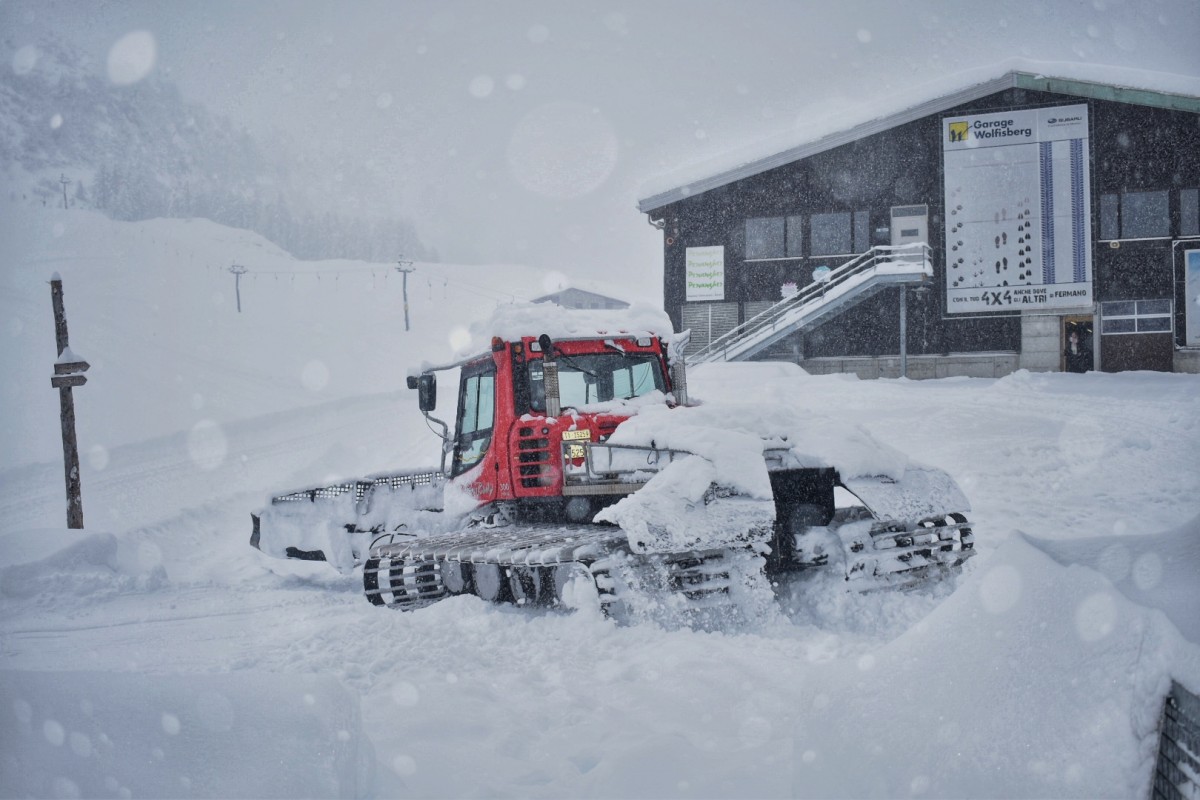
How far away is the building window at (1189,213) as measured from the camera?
2200 centimetres

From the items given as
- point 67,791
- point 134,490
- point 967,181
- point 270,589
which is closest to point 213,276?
point 134,490

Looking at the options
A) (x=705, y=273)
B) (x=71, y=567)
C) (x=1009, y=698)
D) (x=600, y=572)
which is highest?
(x=705, y=273)

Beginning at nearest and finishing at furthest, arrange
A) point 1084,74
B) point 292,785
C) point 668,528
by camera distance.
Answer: point 292,785 → point 668,528 → point 1084,74

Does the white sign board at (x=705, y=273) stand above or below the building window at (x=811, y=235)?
below

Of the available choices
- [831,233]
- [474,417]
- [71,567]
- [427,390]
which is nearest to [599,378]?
[474,417]

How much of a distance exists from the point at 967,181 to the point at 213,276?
6686 cm

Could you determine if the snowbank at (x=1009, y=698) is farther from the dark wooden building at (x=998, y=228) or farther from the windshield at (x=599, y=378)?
the dark wooden building at (x=998, y=228)

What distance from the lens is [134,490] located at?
674 inches

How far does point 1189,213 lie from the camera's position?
2209 cm

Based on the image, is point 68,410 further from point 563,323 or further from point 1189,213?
point 1189,213

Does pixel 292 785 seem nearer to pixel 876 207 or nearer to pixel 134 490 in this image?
pixel 134 490

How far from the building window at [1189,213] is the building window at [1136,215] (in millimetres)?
348

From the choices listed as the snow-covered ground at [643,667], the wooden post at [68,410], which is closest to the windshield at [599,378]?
the snow-covered ground at [643,667]

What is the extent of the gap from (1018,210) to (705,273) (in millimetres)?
8732
